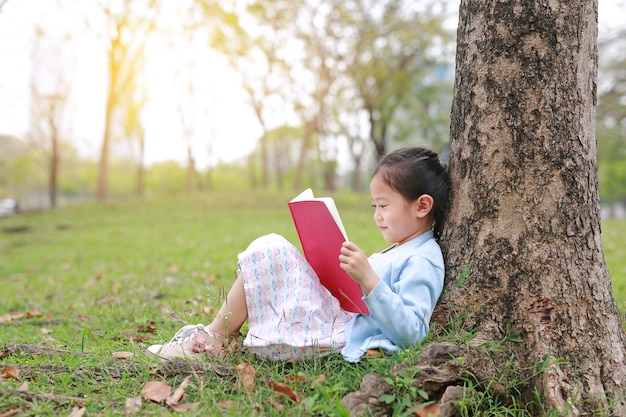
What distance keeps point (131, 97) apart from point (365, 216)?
14.2m

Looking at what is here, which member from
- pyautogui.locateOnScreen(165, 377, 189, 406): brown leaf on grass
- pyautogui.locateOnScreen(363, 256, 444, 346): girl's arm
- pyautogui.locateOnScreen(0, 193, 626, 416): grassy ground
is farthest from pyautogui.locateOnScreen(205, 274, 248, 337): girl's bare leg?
pyautogui.locateOnScreen(363, 256, 444, 346): girl's arm

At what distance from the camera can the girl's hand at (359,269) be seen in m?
2.14

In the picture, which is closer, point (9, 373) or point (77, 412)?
point (77, 412)

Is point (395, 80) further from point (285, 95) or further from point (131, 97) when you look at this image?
point (131, 97)

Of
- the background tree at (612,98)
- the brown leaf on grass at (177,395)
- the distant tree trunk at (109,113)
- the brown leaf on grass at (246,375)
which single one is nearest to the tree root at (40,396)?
the brown leaf on grass at (177,395)

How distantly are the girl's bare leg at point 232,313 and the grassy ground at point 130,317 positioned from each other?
150 millimetres

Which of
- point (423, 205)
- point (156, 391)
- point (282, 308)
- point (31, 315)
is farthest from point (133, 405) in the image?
point (31, 315)

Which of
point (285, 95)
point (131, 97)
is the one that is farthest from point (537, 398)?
point (131, 97)

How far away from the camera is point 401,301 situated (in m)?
2.17

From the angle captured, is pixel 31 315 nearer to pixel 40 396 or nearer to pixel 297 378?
pixel 40 396

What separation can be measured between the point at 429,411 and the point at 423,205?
0.89 m

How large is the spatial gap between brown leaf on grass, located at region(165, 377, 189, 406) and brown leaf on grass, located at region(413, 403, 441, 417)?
2.89 ft

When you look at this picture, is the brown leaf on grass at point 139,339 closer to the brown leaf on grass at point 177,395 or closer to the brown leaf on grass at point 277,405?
the brown leaf on grass at point 177,395

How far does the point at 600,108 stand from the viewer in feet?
39.3
